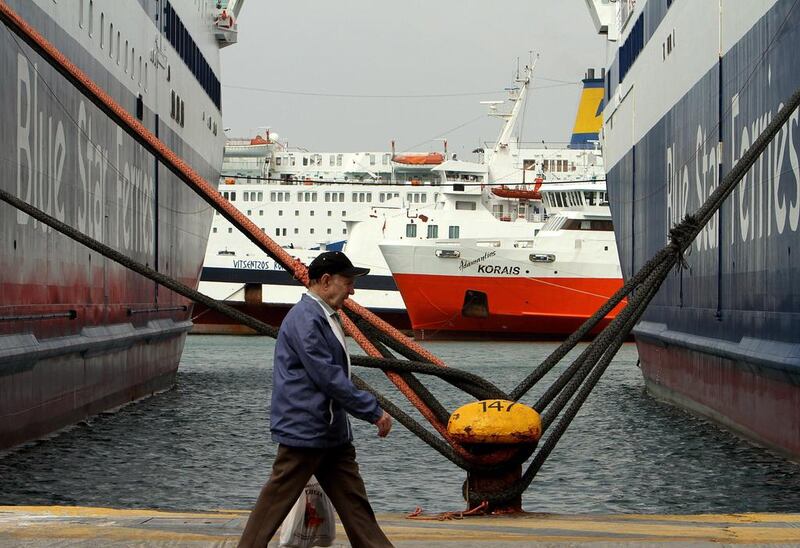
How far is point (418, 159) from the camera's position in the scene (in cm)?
6556

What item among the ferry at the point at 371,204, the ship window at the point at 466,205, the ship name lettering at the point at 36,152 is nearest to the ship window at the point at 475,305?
the ferry at the point at 371,204

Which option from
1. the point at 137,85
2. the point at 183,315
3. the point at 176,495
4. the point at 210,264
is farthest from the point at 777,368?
the point at 210,264

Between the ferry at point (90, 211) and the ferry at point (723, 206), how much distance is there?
652cm

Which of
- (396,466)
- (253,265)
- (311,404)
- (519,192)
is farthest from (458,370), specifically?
(519,192)

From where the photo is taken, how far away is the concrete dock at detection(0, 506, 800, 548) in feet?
18.0

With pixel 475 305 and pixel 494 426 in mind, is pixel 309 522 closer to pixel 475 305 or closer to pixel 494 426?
pixel 494 426

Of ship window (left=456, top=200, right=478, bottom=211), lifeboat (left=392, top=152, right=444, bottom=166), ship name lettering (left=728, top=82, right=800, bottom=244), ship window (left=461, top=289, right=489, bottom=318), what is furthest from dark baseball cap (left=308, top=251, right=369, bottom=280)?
lifeboat (left=392, top=152, right=444, bottom=166)

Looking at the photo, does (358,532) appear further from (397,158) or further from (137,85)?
(397,158)

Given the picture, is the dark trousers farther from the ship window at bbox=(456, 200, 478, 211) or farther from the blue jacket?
the ship window at bbox=(456, 200, 478, 211)

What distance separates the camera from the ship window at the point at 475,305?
143ft

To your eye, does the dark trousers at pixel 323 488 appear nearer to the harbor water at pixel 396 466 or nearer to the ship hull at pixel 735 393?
the harbor water at pixel 396 466

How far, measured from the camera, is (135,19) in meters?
18.4

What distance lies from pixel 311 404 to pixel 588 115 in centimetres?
5472

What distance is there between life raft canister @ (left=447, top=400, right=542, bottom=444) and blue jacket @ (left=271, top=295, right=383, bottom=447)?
140 cm
